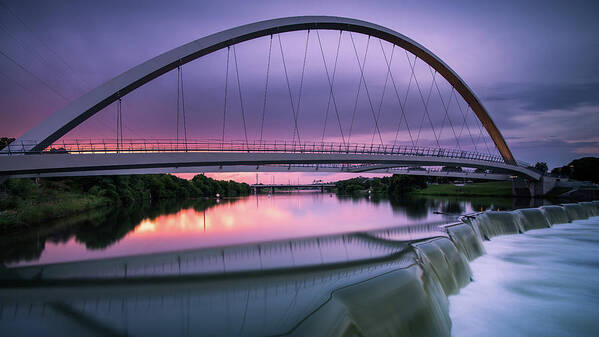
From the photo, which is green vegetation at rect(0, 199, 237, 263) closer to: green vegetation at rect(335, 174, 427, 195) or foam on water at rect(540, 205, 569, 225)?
foam on water at rect(540, 205, 569, 225)

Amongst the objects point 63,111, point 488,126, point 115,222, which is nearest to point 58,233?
point 115,222

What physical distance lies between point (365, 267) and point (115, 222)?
52.6 feet

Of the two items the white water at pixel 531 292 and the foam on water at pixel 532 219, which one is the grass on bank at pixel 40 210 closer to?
the white water at pixel 531 292

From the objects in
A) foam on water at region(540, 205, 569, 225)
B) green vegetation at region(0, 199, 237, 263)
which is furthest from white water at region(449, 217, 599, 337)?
green vegetation at region(0, 199, 237, 263)

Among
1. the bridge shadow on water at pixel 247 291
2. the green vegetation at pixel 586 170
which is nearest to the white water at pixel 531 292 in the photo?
the bridge shadow on water at pixel 247 291

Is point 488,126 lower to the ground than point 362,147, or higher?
higher

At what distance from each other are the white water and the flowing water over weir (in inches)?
19.0

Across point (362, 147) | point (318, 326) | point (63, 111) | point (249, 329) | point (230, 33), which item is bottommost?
point (249, 329)

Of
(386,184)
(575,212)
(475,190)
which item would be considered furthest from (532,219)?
(386,184)

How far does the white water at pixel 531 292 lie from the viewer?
5.19 metres

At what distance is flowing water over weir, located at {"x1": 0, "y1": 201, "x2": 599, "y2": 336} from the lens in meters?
3.53

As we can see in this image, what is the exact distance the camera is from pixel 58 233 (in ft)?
47.8

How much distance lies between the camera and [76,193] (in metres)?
28.6

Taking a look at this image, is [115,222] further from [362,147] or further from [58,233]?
[362,147]
